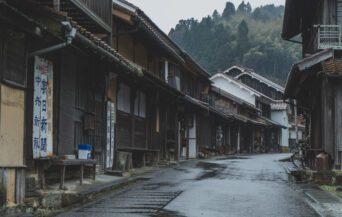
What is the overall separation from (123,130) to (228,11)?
139258 millimetres

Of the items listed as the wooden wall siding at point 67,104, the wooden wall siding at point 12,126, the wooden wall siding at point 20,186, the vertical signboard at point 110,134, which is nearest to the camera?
the wooden wall siding at point 12,126

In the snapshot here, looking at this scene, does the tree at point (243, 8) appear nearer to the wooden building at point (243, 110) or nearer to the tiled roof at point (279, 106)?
the tiled roof at point (279, 106)

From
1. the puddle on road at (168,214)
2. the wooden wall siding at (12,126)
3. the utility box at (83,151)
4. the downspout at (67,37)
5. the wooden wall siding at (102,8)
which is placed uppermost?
the wooden wall siding at (102,8)

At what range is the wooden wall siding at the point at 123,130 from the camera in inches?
728

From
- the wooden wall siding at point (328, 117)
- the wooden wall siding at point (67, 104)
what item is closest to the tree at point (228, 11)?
the wooden wall siding at point (328, 117)

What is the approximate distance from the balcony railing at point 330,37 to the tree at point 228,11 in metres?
138

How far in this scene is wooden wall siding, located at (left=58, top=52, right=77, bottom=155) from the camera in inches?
470

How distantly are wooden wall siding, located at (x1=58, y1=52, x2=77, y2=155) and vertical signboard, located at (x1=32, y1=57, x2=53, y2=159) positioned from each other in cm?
72

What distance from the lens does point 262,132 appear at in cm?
5900

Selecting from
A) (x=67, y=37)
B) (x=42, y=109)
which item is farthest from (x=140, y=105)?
(x=67, y=37)

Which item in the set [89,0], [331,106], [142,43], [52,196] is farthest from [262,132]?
[52,196]

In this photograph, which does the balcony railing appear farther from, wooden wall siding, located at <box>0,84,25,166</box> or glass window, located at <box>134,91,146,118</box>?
wooden wall siding, located at <box>0,84,25,166</box>

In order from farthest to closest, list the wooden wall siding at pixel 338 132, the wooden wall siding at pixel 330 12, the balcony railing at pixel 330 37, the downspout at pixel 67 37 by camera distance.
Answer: the wooden wall siding at pixel 330 12, the balcony railing at pixel 330 37, the wooden wall siding at pixel 338 132, the downspout at pixel 67 37

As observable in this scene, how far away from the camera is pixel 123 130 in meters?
19.1
